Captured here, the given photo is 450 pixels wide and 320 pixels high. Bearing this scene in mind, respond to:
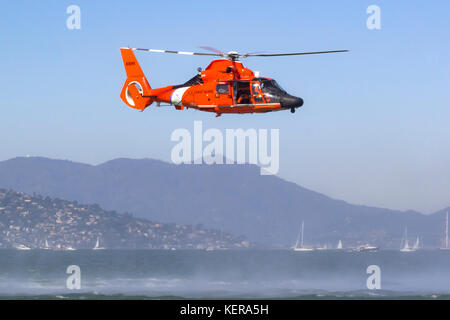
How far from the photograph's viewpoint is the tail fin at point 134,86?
169ft

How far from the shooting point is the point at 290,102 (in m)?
44.5

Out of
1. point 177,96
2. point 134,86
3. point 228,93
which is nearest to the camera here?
point 228,93

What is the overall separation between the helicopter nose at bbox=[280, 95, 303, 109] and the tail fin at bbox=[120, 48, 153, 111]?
10.8 metres

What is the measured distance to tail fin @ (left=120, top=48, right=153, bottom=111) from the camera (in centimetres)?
5159

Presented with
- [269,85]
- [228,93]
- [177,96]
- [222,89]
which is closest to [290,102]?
[269,85]

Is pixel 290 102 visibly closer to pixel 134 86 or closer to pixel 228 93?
pixel 228 93

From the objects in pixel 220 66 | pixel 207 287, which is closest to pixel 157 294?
pixel 207 287

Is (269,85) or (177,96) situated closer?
(269,85)

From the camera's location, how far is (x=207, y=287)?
135750 millimetres

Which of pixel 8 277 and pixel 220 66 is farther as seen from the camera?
pixel 8 277

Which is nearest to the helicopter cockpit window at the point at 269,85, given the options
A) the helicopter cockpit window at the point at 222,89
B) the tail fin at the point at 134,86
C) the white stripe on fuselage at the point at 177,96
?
the helicopter cockpit window at the point at 222,89

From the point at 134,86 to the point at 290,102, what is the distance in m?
12.6

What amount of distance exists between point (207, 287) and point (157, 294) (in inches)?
932
